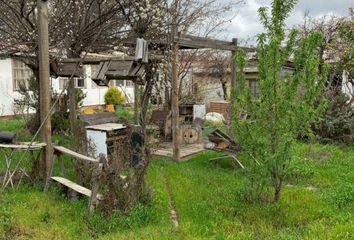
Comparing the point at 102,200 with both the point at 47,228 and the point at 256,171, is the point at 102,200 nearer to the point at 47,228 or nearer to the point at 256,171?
the point at 47,228

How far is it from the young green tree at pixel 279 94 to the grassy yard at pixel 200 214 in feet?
2.22

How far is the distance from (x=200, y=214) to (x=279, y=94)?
193cm

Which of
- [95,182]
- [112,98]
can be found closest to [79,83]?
[112,98]

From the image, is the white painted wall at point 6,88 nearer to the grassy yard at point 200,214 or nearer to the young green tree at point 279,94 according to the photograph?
the grassy yard at point 200,214

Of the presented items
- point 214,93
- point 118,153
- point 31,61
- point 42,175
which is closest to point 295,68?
point 118,153

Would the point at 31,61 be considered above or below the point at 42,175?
above

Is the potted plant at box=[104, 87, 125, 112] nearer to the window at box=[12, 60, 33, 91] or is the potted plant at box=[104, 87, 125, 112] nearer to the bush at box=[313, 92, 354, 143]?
the window at box=[12, 60, 33, 91]

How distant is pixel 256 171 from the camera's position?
5.48 m

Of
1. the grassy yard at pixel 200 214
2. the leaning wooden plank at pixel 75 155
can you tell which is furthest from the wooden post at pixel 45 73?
the grassy yard at pixel 200 214

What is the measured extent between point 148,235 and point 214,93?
20.6 meters

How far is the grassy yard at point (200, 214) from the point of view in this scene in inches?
185

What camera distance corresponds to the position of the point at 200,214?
5.40 m

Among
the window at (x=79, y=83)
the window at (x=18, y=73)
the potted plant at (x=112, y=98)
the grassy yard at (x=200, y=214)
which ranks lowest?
the grassy yard at (x=200, y=214)

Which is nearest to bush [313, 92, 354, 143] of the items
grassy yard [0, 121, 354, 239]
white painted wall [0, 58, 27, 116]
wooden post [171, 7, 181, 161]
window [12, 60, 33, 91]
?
grassy yard [0, 121, 354, 239]
